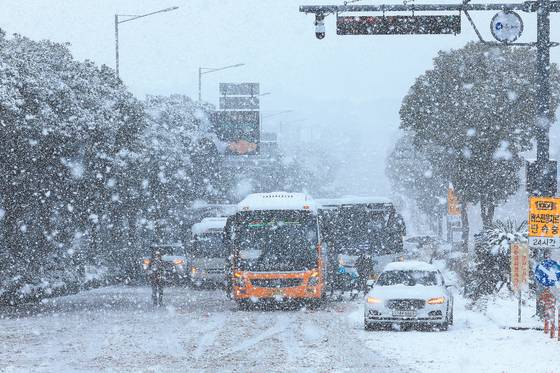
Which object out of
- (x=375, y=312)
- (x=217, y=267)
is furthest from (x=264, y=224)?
(x=217, y=267)

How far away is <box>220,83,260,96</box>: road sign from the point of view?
2788 inches

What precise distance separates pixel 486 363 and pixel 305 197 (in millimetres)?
16420

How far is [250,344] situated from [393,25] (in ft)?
19.2

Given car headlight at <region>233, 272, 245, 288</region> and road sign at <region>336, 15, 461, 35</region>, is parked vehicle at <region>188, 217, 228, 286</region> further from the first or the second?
road sign at <region>336, 15, 461, 35</region>

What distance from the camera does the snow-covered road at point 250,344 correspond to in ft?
52.6

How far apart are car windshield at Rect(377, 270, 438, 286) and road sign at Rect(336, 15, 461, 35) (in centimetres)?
615

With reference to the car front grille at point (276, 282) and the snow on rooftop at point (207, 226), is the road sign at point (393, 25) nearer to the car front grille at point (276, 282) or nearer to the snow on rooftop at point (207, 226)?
the car front grille at point (276, 282)

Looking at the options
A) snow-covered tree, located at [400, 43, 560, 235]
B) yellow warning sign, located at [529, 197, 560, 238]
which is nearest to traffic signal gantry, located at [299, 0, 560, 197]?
yellow warning sign, located at [529, 197, 560, 238]

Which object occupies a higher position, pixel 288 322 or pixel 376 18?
pixel 376 18

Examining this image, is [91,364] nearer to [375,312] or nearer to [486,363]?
[486,363]

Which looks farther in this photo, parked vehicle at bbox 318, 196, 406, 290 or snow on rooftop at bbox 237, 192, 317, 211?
parked vehicle at bbox 318, 196, 406, 290

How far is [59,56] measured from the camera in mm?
34969

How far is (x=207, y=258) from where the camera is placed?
140ft

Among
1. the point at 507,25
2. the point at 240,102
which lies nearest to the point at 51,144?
the point at 507,25
